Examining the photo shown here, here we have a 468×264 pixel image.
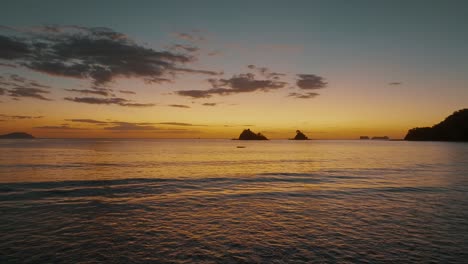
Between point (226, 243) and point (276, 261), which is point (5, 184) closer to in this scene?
point (226, 243)

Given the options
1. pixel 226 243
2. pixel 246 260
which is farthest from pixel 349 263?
pixel 226 243

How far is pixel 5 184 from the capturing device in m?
36.6

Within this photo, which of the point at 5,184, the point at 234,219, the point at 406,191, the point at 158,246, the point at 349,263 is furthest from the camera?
the point at 5,184

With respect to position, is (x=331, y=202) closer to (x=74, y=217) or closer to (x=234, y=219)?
(x=234, y=219)

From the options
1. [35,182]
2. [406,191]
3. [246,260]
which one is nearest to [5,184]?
[35,182]

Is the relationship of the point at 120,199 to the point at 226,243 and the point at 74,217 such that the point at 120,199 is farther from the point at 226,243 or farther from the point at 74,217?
the point at 226,243

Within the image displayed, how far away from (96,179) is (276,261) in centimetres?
3655

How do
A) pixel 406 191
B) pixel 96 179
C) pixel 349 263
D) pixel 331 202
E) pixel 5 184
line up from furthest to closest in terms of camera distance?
pixel 96 179 → pixel 5 184 → pixel 406 191 → pixel 331 202 → pixel 349 263

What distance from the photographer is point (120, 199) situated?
1141 inches

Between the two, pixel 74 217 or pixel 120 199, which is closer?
pixel 74 217

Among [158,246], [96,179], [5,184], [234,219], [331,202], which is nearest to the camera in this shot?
[158,246]

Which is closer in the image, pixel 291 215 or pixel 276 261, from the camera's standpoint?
pixel 276 261

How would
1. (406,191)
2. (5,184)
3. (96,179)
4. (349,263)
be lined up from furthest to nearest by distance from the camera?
(96,179), (5,184), (406,191), (349,263)

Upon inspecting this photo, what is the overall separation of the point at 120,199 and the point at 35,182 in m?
17.9
